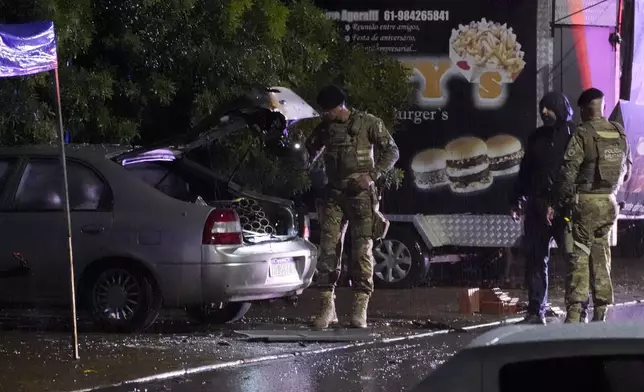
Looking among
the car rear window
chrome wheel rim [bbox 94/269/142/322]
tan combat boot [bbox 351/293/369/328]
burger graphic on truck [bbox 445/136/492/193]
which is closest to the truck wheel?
burger graphic on truck [bbox 445/136/492/193]

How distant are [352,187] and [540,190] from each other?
168 cm

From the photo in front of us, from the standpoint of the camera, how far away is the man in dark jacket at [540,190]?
34.7ft

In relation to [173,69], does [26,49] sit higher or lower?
higher

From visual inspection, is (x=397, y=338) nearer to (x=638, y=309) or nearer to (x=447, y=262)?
(x=638, y=309)

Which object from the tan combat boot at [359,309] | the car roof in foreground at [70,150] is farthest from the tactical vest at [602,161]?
the car roof in foreground at [70,150]

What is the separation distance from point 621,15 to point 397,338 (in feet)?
18.3

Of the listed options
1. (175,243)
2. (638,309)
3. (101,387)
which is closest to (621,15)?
(638,309)

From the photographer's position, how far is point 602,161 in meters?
9.84

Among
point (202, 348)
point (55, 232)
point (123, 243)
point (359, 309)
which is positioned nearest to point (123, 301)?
point (123, 243)

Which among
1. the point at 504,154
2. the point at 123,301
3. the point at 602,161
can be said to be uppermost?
the point at 602,161

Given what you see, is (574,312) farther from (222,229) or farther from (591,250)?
(222,229)

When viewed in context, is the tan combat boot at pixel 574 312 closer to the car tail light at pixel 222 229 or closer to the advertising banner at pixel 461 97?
the car tail light at pixel 222 229

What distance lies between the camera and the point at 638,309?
12.2m

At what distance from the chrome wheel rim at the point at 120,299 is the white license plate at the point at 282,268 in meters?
1.08
